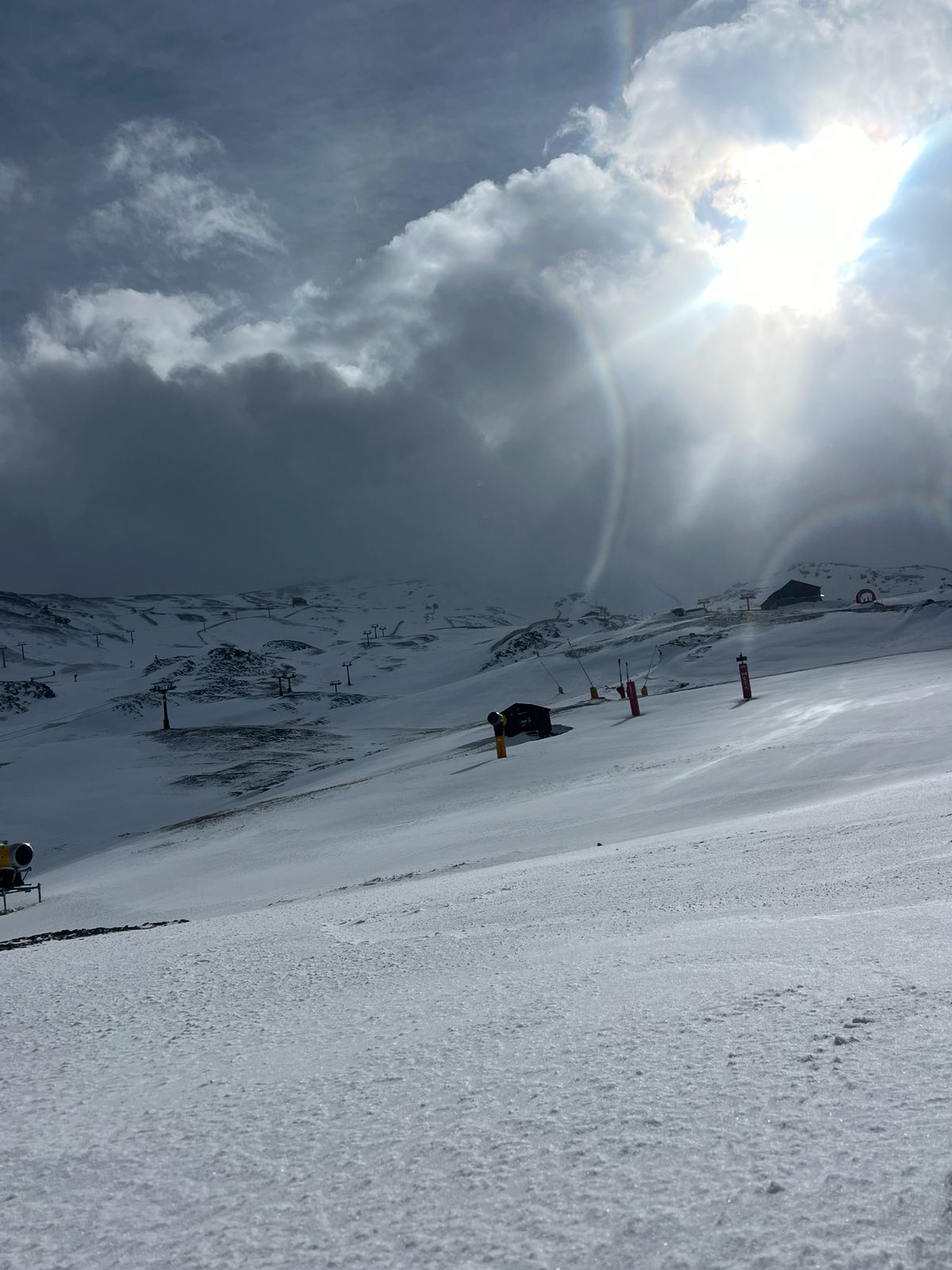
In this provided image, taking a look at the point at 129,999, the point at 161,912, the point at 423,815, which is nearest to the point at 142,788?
the point at 423,815

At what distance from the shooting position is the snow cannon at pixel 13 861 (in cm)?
1617

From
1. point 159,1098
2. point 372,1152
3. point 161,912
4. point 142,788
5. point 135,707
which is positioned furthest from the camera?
point 135,707

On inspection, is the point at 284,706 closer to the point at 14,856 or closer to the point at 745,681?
the point at 745,681

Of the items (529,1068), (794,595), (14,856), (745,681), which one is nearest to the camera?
(529,1068)

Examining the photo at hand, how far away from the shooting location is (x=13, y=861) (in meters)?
16.8

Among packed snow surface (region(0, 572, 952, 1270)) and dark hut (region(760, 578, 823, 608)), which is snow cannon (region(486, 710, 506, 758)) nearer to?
packed snow surface (region(0, 572, 952, 1270))

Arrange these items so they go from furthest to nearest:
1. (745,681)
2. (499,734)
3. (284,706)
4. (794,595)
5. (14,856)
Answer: (794,595), (284,706), (745,681), (499,734), (14,856)

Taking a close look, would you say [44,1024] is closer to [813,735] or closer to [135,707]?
[813,735]

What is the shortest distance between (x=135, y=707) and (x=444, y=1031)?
233 ft

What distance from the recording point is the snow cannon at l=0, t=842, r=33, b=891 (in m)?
16.2

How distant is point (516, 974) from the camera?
3.42m

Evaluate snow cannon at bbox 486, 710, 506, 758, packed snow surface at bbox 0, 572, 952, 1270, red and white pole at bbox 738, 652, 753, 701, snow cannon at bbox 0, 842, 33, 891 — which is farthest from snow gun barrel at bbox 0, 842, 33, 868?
red and white pole at bbox 738, 652, 753, 701

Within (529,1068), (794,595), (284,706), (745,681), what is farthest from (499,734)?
(794,595)

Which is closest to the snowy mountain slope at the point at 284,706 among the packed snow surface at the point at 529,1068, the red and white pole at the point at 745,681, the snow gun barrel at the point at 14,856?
the snow gun barrel at the point at 14,856
